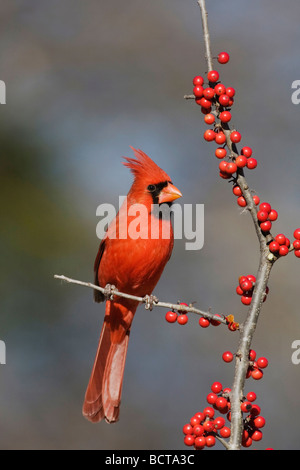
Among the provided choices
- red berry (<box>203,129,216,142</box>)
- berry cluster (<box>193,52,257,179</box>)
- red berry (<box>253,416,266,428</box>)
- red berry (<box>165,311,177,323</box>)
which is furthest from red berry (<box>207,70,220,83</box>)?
red berry (<box>253,416,266,428</box>)

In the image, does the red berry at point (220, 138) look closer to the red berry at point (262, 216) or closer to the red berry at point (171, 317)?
the red berry at point (262, 216)

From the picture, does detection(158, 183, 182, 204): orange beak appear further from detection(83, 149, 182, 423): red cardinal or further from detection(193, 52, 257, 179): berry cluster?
detection(193, 52, 257, 179): berry cluster

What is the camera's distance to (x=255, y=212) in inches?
49.1

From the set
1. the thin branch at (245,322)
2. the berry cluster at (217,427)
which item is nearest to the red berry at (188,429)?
the berry cluster at (217,427)

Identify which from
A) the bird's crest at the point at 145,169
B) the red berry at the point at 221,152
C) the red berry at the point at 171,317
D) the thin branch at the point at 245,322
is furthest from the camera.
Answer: the bird's crest at the point at 145,169

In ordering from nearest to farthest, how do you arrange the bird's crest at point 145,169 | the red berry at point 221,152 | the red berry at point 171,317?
the red berry at point 221,152, the red berry at point 171,317, the bird's crest at point 145,169

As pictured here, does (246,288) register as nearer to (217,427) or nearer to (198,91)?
(217,427)

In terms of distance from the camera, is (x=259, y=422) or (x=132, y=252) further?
(x=132, y=252)

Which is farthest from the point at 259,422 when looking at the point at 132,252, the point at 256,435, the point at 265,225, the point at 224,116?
the point at 132,252

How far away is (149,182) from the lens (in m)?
2.18

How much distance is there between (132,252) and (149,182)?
10.2 inches

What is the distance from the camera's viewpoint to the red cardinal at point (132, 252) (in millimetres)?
2186

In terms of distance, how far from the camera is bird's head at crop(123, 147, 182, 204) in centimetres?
217
